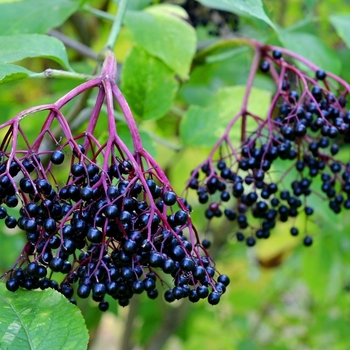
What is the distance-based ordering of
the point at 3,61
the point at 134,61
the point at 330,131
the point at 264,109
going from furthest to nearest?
the point at 264,109 < the point at 134,61 < the point at 330,131 < the point at 3,61

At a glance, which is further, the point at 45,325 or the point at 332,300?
the point at 332,300

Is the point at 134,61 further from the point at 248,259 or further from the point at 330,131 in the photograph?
the point at 248,259

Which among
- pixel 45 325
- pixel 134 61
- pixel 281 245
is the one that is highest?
pixel 134 61

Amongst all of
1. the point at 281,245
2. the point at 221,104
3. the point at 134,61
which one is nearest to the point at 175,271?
the point at 134,61

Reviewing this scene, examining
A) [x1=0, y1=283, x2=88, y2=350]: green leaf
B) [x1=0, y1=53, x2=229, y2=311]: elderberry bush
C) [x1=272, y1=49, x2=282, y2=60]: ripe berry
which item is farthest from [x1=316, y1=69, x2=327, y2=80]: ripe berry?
[x1=0, y1=283, x2=88, y2=350]: green leaf

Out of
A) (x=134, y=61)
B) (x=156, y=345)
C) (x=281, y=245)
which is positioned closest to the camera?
(x=134, y=61)

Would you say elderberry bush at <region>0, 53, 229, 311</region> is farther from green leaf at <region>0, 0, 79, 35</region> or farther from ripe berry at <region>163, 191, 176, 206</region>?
green leaf at <region>0, 0, 79, 35</region>

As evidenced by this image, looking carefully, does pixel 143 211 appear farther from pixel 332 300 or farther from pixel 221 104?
pixel 332 300

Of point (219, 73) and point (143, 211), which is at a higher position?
point (143, 211)

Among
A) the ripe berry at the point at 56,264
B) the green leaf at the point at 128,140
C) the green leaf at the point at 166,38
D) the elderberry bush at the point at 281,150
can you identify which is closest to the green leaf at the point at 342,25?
the elderberry bush at the point at 281,150
